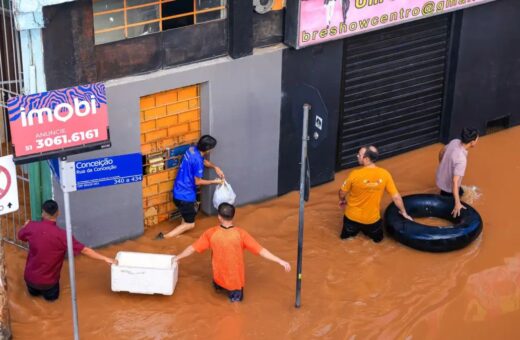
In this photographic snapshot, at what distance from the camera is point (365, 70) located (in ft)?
48.1

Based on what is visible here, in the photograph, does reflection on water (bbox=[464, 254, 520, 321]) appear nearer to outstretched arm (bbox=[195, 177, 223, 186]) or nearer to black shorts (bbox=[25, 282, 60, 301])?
outstretched arm (bbox=[195, 177, 223, 186])

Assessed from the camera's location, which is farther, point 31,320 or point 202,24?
point 202,24

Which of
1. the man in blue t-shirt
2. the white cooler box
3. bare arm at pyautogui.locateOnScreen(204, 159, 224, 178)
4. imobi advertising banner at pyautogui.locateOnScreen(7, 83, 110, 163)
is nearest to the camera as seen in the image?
imobi advertising banner at pyautogui.locateOnScreen(7, 83, 110, 163)

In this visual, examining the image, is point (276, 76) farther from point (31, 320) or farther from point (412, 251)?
point (31, 320)

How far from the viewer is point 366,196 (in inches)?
501

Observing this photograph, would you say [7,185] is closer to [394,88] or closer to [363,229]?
[363,229]

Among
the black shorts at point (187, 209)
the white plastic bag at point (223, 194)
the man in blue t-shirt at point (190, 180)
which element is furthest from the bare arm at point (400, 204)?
the black shorts at point (187, 209)

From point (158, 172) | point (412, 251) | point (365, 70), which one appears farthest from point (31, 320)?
point (365, 70)

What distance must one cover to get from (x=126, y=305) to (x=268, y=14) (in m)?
4.25

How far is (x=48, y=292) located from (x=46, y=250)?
67 centimetres

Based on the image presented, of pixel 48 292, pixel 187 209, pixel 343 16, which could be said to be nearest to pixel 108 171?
pixel 48 292

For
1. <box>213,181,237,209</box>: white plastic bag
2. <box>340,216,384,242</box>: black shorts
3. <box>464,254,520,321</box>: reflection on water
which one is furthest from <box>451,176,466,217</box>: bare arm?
<box>213,181,237,209</box>: white plastic bag

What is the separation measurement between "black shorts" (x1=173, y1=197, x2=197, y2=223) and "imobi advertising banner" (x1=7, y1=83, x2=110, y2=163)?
313 cm

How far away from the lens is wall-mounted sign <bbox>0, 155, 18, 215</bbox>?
32.7 feet
